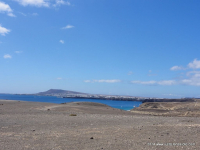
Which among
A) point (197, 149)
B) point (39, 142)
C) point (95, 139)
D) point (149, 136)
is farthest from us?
point (149, 136)

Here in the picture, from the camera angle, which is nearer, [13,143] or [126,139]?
[13,143]

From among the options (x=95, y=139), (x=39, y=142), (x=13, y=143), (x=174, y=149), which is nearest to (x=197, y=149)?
(x=174, y=149)

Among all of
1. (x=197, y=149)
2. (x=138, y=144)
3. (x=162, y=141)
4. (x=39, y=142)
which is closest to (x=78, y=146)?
(x=39, y=142)

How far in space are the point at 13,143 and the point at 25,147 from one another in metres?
0.93

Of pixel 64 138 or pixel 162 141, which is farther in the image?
pixel 64 138

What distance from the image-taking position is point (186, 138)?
9.52 metres

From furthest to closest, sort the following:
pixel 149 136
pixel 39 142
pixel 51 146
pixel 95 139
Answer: pixel 149 136, pixel 95 139, pixel 39 142, pixel 51 146

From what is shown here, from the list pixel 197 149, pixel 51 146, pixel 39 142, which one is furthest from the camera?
pixel 39 142

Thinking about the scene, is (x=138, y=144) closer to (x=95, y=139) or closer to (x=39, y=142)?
(x=95, y=139)

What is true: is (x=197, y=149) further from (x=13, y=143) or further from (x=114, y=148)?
(x=13, y=143)

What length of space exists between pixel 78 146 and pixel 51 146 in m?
1.02

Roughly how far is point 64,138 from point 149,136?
12.7 ft

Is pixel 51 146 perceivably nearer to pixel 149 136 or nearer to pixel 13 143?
pixel 13 143

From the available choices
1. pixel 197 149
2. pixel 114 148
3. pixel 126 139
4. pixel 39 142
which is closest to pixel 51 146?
pixel 39 142
